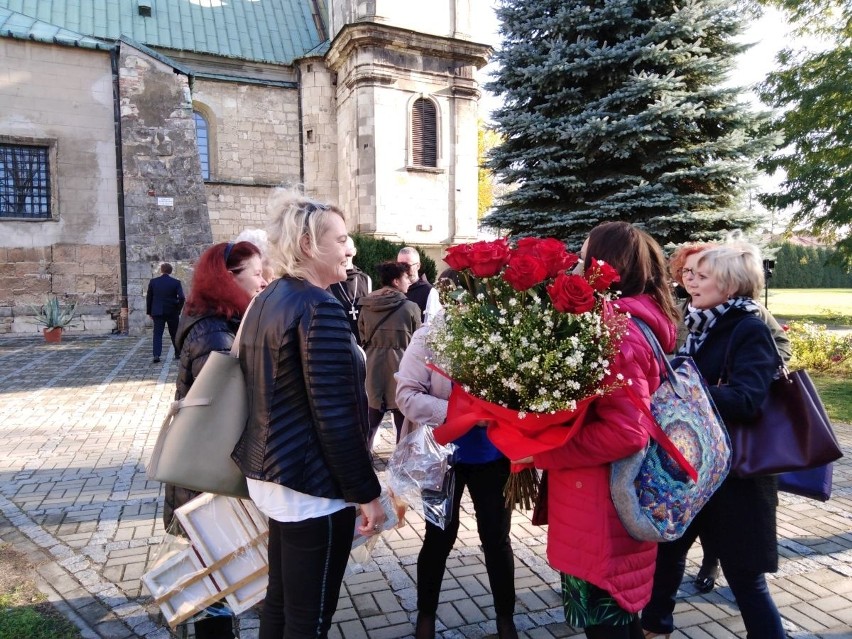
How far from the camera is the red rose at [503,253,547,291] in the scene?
1.84m

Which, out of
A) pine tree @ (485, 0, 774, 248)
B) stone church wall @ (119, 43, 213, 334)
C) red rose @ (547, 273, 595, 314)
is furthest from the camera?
stone church wall @ (119, 43, 213, 334)

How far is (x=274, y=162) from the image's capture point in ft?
68.1

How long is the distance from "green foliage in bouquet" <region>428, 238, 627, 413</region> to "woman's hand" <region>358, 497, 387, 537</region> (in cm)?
53

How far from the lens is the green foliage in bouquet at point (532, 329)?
1834 mm

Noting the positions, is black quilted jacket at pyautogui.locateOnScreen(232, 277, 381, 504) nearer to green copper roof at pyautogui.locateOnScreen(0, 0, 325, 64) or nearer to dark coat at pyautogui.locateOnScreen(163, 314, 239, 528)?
dark coat at pyautogui.locateOnScreen(163, 314, 239, 528)

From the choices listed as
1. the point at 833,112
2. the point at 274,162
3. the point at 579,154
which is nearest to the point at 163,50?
the point at 274,162

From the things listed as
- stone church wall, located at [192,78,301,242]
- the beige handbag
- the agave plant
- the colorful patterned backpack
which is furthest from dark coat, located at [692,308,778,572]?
stone church wall, located at [192,78,301,242]

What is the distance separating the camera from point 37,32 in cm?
→ 1527

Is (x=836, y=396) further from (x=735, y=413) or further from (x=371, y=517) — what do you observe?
(x=371, y=517)

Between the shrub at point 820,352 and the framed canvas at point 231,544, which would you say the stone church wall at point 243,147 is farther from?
the framed canvas at point 231,544

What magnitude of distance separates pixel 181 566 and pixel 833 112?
1771 centimetres

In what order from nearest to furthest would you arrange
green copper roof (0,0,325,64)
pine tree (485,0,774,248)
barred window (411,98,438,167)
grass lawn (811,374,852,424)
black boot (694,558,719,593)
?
black boot (694,558,719,593) < grass lawn (811,374,852,424) < pine tree (485,0,774,248) < green copper roof (0,0,325,64) < barred window (411,98,438,167)

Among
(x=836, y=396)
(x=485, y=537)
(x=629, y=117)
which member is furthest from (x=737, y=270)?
(x=836, y=396)

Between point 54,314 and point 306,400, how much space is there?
14.8 metres
